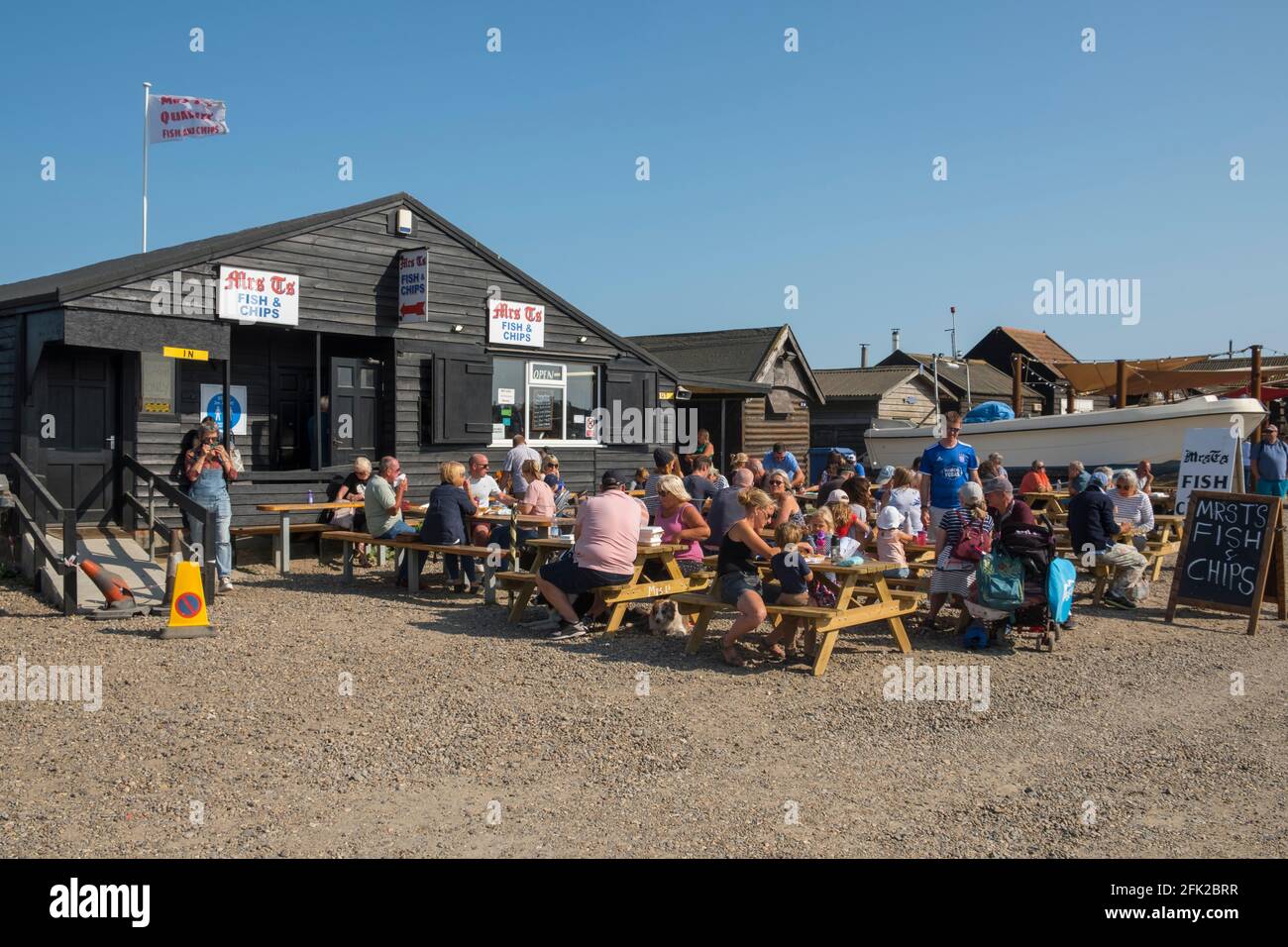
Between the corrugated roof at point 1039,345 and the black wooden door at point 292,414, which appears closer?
the black wooden door at point 292,414

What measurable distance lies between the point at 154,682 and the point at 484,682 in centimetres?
213

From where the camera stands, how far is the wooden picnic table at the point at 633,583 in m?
8.87

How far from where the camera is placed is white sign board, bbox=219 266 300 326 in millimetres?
12828

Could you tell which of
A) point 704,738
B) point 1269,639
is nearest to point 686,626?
point 704,738

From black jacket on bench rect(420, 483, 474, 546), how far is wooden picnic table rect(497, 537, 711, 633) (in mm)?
1106

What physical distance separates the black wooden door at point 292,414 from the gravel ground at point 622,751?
19.8ft

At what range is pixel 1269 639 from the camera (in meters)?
8.98

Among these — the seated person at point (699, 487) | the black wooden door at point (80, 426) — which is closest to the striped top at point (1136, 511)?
the seated person at point (699, 487)

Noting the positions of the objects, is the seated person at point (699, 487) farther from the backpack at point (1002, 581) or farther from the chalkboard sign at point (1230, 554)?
the chalkboard sign at point (1230, 554)

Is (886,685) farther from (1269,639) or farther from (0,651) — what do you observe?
(0,651)

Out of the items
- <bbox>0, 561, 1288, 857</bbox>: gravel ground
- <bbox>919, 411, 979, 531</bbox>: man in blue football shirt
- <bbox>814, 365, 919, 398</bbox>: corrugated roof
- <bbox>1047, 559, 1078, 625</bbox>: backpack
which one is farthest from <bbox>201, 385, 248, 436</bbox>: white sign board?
<bbox>814, 365, 919, 398</bbox>: corrugated roof

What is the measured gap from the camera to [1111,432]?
20.0 metres

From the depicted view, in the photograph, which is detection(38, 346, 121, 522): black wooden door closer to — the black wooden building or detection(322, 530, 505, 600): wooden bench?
the black wooden building
